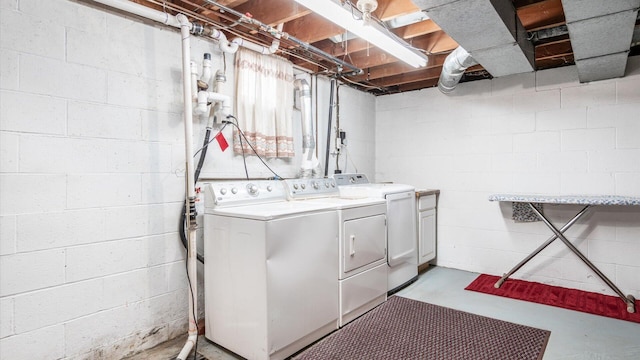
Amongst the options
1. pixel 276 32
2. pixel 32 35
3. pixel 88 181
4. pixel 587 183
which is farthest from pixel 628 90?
pixel 32 35

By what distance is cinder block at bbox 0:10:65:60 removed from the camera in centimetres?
163

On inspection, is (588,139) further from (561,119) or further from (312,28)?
(312,28)

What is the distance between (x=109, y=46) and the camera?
197 cm

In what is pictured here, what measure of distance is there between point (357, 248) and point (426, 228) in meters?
1.48

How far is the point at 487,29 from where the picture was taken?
2074mm

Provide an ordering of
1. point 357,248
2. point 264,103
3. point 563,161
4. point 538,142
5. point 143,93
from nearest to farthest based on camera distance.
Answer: point 143,93
point 357,248
point 264,103
point 563,161
point 538,142

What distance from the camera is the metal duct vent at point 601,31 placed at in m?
1.75

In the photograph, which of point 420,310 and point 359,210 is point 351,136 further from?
point 420,310

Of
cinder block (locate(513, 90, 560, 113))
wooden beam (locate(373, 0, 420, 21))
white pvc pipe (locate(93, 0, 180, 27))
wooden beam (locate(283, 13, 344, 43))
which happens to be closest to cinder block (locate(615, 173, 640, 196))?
cinder block (locate(513, 90, 560, 113))

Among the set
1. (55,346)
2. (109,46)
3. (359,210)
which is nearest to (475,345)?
(359,210)

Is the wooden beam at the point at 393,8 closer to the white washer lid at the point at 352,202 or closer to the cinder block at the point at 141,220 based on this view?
the white washer lid at the point at 352,202

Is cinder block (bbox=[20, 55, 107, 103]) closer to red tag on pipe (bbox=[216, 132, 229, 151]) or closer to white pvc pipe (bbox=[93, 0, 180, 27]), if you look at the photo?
white pvc pipe (bbox=[93, 0, 180, 27])

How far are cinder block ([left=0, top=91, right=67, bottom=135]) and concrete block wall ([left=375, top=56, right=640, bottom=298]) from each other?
3.43 m

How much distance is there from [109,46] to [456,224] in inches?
142
